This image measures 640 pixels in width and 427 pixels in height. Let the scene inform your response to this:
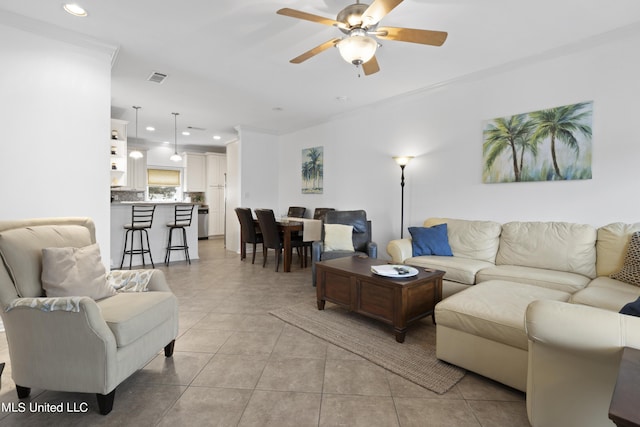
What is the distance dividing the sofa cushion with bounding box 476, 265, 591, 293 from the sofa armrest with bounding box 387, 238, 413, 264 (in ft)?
2.68

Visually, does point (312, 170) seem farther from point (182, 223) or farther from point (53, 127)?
point (53, 127)

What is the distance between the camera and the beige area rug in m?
2.03

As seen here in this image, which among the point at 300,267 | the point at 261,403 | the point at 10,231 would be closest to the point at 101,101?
the point at 10,231

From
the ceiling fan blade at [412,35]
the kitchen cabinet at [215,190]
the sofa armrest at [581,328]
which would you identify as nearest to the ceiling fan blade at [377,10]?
the ceiling fan blade at [412,35]

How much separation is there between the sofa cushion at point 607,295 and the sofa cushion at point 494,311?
11cm

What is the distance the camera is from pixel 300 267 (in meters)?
5.23

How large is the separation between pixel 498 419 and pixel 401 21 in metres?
2.91

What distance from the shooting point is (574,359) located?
1347 millimetres

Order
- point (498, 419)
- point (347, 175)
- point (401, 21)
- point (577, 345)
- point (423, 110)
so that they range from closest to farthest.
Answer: point (577, 345), point (498, 419), point (401, 21), point (423, 110), point (347, 175)

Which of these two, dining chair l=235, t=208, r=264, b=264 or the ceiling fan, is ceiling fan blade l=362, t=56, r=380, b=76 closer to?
the ceiling fan

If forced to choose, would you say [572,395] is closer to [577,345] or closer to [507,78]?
[577,345]

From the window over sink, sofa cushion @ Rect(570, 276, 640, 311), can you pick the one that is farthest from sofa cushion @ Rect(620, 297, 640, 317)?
the window over sink

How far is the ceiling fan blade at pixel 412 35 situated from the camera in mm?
2169

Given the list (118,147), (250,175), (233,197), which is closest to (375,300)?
(250,175)
